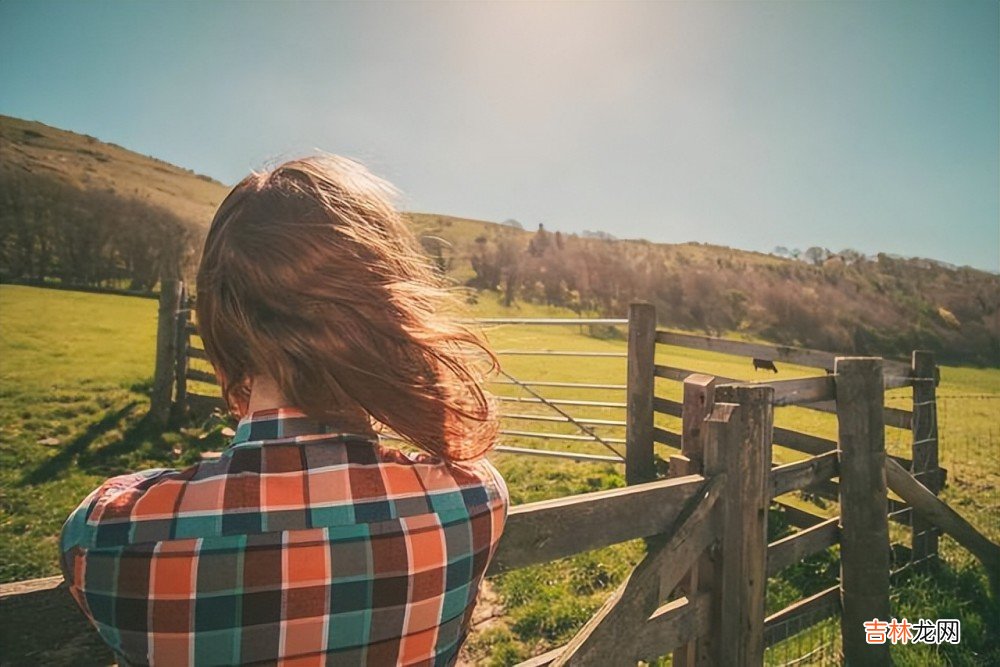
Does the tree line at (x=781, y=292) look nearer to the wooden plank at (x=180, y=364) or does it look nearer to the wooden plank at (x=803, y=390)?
the wooden plank at (x=803, y=390)

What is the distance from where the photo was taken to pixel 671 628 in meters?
2.21

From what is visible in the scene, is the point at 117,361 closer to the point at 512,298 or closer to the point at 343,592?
the point at 343,592

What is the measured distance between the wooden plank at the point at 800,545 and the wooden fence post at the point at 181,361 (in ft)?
28.5

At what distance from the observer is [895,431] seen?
9.73m

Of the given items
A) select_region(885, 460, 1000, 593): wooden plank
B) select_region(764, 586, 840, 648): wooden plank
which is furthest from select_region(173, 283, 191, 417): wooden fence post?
select_region(885, 460, 1000, 593): wooden plank

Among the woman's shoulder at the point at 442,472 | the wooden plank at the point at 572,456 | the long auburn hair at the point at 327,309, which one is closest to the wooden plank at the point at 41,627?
the long auburn hair at the point at 327,309

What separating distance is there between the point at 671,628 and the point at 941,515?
8.78 ft

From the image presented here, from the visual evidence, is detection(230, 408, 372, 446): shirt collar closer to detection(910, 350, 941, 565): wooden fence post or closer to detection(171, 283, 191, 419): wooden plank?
detection(910, 350, 941, 565): wooden fence post

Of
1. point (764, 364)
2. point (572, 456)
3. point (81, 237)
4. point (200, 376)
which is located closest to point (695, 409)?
point (764, 364)

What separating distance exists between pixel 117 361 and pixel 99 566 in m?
15.0

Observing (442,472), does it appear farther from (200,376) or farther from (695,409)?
(200,376)

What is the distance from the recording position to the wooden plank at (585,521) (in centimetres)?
161

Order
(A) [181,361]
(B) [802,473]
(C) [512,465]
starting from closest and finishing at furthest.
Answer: (B) [802,473]
(C) [512,465]
(A) [181,361]

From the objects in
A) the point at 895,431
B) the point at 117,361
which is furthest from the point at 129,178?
the point at 895,431
